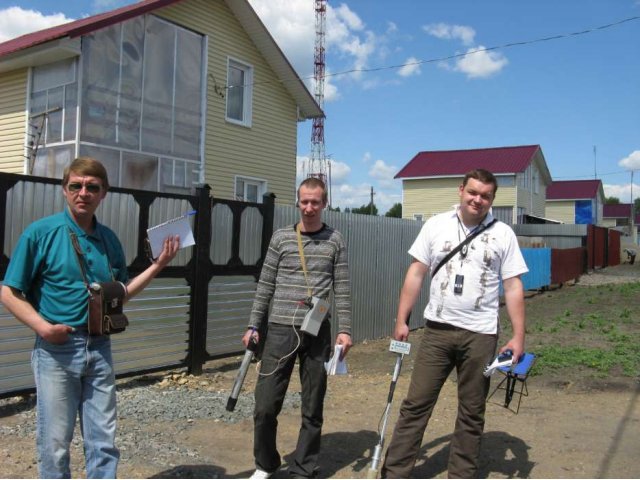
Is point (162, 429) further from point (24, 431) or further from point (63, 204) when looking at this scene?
point (63, 204)

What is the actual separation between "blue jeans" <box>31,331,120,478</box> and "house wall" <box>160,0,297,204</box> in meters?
12.5

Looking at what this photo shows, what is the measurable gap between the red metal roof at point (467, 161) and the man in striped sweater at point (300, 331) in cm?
3281

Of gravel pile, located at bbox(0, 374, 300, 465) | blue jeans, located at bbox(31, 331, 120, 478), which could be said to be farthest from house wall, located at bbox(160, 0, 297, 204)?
blue jeans, located at bbox(31, 331, 120, 478)

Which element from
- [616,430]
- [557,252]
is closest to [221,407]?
[616,430]

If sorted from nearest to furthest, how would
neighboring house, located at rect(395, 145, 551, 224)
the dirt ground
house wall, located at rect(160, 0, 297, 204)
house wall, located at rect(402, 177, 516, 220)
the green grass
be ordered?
the dirt ground
the green grass
house wall, located at rect(160, 0, 297, 204)
neighboring house, located at rect(395, 145, 551, 224)
house wall, located at rect(402, 177, 516, 220)

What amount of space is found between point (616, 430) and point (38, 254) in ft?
15.9

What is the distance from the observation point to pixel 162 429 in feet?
16.0

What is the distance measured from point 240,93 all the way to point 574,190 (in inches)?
1827

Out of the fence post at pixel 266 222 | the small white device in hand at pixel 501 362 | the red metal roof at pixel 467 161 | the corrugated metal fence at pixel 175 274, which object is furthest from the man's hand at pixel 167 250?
the red metal roof at pixel 467 161

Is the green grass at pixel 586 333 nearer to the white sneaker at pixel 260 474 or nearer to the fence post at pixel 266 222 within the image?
the fence post at pixel 266 222

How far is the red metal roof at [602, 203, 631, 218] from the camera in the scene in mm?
73312

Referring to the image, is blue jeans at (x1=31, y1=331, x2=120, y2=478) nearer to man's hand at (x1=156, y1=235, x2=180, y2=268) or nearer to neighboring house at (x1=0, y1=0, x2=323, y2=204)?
man's hand at (x1=156, y1=235, x2=180, y2=268)

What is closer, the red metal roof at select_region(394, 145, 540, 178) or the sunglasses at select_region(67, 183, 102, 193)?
the sunglasses at select_region(67, 183, 102, 193)

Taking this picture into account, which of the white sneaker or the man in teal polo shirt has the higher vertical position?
the man in teal polo shirt
